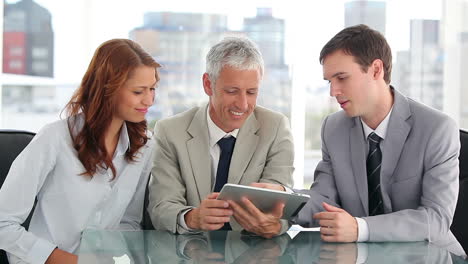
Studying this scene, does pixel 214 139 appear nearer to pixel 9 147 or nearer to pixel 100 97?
pixel 100 97

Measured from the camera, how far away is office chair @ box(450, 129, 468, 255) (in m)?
2.41

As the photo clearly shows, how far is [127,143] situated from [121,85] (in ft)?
0.68

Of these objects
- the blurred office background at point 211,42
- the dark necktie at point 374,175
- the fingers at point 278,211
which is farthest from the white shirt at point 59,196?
the blurred office background at point 211,42

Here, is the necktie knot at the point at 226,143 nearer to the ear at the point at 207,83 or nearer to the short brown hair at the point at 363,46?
the ear at the point at 207,83

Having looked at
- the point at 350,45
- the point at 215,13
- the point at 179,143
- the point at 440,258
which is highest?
the point at 215,13

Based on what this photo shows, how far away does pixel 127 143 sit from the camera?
224cm

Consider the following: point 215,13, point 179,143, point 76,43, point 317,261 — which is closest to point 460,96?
point 215,13

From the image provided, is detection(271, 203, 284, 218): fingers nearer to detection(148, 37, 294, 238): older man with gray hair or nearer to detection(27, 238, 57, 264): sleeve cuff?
detection(148, 37, 294, 238): older man with gray hair

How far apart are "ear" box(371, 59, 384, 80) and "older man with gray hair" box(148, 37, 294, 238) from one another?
0.37m

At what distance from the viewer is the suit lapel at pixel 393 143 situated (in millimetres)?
2240

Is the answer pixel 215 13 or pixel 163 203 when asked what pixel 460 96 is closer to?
pixel 215 13

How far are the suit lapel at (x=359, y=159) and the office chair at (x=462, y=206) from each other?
38 cm

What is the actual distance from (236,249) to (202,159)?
611 mm

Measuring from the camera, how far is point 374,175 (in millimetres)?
2291
